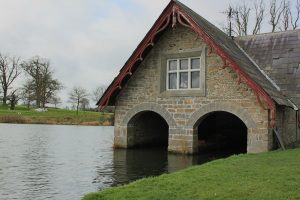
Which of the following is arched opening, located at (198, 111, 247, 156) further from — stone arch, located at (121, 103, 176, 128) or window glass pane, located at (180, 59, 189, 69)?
window glass pane, located at (180, 59, 189, 69)

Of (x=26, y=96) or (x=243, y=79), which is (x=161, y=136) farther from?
(x=26, y=96)

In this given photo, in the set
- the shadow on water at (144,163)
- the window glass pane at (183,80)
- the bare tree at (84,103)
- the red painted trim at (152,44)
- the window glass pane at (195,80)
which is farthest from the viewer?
the bare tree at (84,103)

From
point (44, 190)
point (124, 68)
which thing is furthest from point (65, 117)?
point (44, 190)

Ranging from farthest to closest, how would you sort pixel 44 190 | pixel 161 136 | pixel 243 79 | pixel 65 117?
1. pixel 65 117
2. pixel 161 136
3. pixel 243 79
4. pixel 44 190

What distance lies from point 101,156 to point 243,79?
6333 mm

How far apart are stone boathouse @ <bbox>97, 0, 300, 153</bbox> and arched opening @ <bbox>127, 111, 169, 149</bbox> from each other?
50 mm

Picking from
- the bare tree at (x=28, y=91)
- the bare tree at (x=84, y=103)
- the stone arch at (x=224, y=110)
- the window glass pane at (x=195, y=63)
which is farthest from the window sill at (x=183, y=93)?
the bare tree at (x=84, y=103)

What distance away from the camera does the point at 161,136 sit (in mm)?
21047

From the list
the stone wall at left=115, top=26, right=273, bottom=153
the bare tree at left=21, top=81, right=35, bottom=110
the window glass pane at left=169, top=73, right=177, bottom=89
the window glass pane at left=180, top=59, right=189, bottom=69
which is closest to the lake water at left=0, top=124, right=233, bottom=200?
the stone wall at left=115, top=26, right=273, bottom=153

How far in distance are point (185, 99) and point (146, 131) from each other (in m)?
3.84

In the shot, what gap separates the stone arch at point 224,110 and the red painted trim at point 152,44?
0.83 m

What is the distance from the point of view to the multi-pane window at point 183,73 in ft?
53.7

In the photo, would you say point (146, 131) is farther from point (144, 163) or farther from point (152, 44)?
point (144, 163)

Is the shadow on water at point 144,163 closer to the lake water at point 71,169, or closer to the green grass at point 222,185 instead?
the lake water at point 71,169
